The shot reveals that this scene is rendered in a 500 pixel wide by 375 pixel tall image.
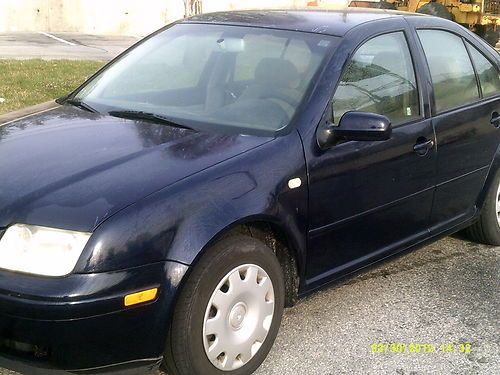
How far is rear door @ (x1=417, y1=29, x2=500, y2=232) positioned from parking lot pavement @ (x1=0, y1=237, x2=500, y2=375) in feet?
1.26

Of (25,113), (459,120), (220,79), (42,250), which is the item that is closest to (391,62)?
(459,120)

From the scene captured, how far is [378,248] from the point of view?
12.2ft

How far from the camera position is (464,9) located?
661 inches

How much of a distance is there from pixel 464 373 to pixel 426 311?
25.1 inches

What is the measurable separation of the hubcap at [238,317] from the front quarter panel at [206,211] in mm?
245

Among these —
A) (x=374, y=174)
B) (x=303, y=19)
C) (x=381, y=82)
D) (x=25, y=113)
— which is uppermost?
(x=303, y=19)

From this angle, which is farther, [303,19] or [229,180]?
[303,19]

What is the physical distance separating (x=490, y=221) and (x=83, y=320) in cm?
325

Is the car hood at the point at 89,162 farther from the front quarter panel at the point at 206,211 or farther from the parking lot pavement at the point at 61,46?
the parking lot pavement at the point at 61,46

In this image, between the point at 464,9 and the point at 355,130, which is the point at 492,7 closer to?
the point at 464,9
